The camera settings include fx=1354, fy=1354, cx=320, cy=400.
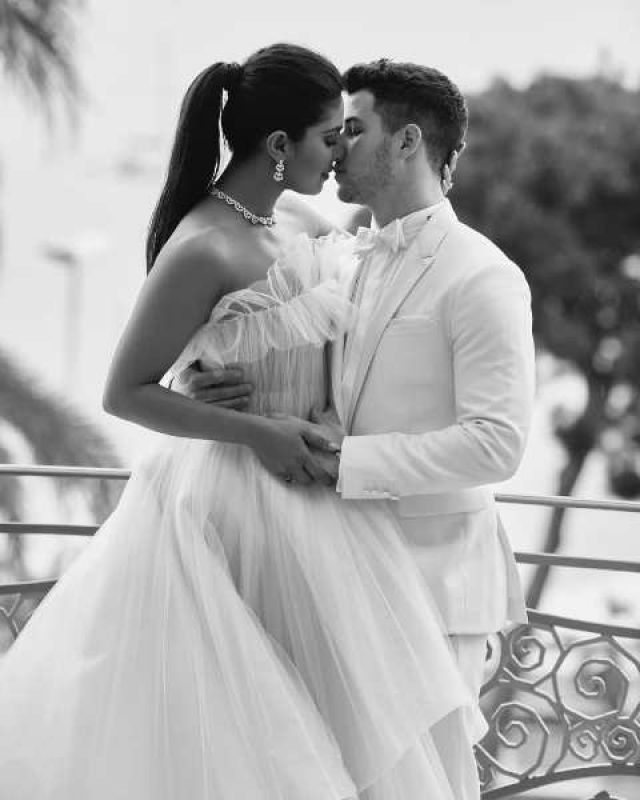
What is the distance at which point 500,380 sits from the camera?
6.12ft

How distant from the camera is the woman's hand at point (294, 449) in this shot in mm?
1919

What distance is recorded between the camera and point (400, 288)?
1975mm

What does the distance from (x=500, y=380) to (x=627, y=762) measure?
1.01m

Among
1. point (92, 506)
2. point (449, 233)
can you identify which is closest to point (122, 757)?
point (449, 233)

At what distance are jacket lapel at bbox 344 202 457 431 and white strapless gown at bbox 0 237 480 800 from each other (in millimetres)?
67

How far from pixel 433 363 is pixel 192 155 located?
48 centimetres

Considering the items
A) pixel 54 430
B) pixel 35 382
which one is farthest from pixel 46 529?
pixel 35 382

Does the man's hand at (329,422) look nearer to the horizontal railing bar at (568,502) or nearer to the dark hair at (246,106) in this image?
the dark hair at (246,106)

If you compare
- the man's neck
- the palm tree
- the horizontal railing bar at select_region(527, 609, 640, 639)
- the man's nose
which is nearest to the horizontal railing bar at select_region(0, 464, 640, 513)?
the horizontal railing bar at select_region(527, 609, 640, 639)

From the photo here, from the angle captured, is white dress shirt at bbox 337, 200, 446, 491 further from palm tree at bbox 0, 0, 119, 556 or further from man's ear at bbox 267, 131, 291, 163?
palm tree at bbox 0, 0, 119, 556

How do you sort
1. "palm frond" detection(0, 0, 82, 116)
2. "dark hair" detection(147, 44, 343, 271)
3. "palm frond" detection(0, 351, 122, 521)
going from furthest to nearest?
"palm frond" detection(0, 0, 82, 116), "palm frond" detection(0, 351, 122, 521), "dark hair" detection(147, 44, 343, 271)

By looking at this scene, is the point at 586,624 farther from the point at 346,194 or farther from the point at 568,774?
the point at 346,194

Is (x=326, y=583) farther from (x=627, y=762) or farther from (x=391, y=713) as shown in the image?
(x=627, y=762)

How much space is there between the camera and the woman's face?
1.98 metres
